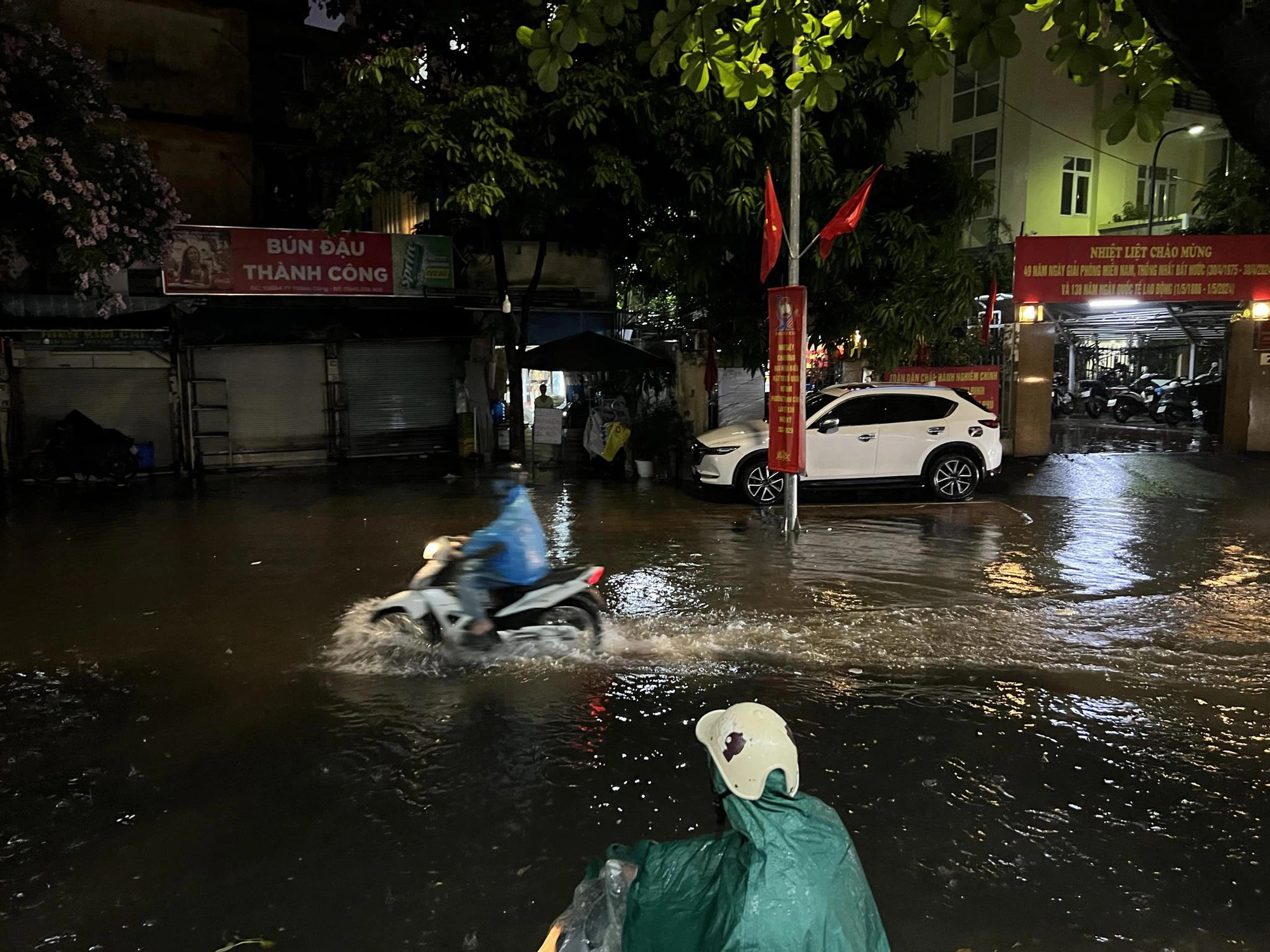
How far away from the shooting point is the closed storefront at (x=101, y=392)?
16.7 metres

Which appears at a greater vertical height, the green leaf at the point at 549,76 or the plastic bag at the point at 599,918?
the green leaf at the point at 549,76

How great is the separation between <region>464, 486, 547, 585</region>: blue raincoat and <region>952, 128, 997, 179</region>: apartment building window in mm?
20732

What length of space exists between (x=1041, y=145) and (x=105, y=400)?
2201 centimetres

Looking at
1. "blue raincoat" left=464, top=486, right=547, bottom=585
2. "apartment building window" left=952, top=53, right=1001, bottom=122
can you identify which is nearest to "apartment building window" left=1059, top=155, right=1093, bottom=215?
"apartment building window" left=952, top=53, right=1001, bottom=122

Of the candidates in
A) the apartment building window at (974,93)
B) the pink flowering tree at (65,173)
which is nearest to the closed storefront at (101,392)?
the pink flowering tree at (65,173)

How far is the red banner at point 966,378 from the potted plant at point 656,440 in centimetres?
388

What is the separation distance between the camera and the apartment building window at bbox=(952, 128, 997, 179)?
23703 mm

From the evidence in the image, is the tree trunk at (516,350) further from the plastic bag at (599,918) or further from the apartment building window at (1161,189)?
the apartment building window at (1161,189)

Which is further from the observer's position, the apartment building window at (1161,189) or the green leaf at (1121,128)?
the apartment building window at (1161,189)

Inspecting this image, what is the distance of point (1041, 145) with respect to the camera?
23266 millimetres

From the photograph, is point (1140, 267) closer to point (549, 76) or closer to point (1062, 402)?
point (1062, 402)

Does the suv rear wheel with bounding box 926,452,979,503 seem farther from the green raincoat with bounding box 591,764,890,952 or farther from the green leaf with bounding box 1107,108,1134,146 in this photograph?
the green raincoat with bounding box 591,764,890,952

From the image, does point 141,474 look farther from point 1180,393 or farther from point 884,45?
point 1180,393

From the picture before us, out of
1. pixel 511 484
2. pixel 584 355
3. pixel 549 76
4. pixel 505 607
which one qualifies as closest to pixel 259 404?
pixel 584 355
